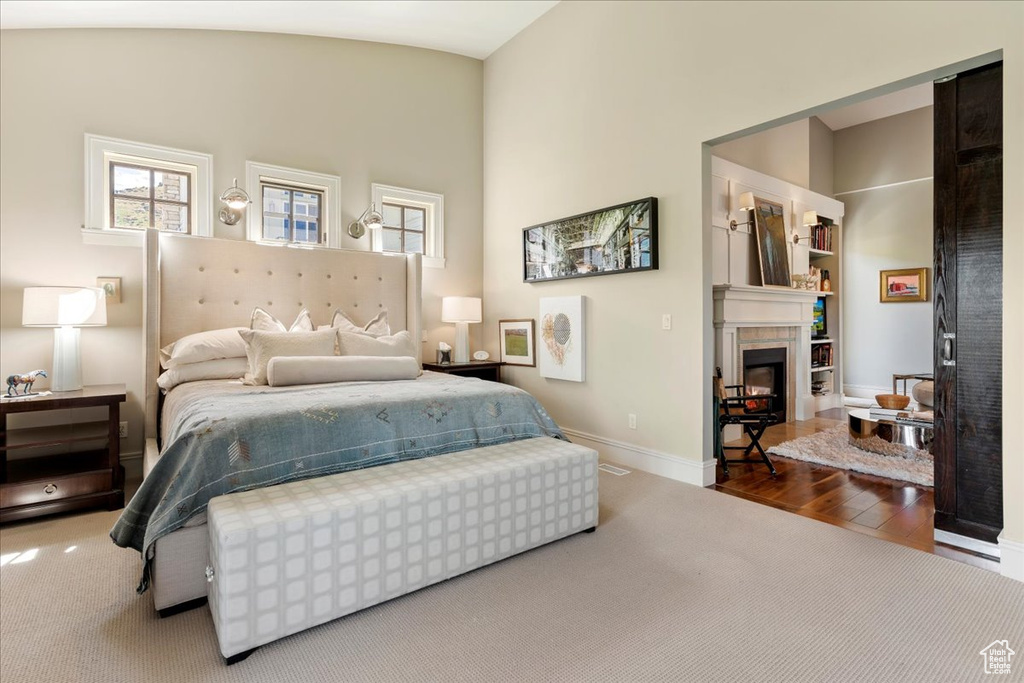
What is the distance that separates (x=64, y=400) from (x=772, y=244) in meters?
5.80

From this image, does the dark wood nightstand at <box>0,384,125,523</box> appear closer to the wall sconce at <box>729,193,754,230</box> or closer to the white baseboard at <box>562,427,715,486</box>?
the white baseboard at <box>562,427,715,486</box>

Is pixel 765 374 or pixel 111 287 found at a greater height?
pixel 111 287

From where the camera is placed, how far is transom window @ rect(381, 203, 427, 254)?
485cm

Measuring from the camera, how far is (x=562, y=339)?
14.2 ft

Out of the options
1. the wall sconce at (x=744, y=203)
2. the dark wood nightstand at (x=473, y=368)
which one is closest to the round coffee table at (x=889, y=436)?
the wall sconce at (x=744, y=203)

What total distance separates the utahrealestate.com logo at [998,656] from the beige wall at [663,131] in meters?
0.72

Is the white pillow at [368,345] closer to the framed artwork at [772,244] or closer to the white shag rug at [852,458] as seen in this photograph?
the white shag rug at [852,458]

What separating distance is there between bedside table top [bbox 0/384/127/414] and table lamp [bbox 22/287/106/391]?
0.11 m

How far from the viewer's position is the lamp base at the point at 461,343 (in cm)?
485

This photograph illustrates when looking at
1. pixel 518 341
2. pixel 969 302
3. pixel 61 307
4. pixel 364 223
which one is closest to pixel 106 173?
pixel 61 307

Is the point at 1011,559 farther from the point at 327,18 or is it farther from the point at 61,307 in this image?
the point at 327,18

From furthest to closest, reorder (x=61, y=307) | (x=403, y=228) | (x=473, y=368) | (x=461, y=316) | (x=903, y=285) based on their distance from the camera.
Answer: (x=903, y=285) < (x=403, y=228) < (x=461, y=316) < (x=473, y=368) < (x=61, y=307)

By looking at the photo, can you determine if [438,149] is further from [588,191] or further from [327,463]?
[327,463]

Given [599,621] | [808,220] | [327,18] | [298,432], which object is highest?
[327,18]
